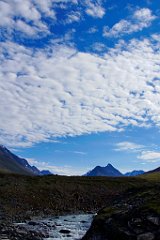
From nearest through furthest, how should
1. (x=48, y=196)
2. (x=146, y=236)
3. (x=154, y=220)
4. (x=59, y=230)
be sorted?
(x=146, y=236) < (x=154, y=220) < (x=59, y=230) < (x=48, y=196)

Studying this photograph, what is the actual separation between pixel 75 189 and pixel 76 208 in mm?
13424

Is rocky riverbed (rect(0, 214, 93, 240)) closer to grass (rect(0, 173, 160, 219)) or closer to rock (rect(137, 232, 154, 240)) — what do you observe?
grass (rect(0, 173, 160, 219))

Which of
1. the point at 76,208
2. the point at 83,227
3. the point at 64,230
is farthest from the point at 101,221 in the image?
the point at 76,208

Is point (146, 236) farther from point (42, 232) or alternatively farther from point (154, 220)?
point (42, 232)

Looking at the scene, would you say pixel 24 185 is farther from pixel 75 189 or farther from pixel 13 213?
pixel 13 213

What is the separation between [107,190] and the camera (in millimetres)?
126250

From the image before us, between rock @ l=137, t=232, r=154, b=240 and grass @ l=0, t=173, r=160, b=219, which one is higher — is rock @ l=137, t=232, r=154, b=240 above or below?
below

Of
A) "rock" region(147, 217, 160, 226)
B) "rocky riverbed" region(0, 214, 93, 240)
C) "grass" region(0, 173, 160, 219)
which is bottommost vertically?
"rocky riverbed" region(0, 214, 93, 240)

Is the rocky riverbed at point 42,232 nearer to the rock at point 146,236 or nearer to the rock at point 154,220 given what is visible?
the rock at point 154,220

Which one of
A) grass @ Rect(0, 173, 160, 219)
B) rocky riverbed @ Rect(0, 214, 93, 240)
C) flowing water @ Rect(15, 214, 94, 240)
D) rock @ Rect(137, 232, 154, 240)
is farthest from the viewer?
grass @ Rect(0, 173, 160, 219)

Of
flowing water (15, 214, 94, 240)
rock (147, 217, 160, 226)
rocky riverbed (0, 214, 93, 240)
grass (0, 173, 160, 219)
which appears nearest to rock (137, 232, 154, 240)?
rock (147, 217, 160, 226)

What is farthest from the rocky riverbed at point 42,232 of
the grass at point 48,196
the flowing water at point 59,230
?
the grass at point 48,196

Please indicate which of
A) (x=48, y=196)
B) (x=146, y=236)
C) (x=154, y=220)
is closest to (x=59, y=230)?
(x=154, y=220)

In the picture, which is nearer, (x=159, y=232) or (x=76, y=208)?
(x=159, y=232)
